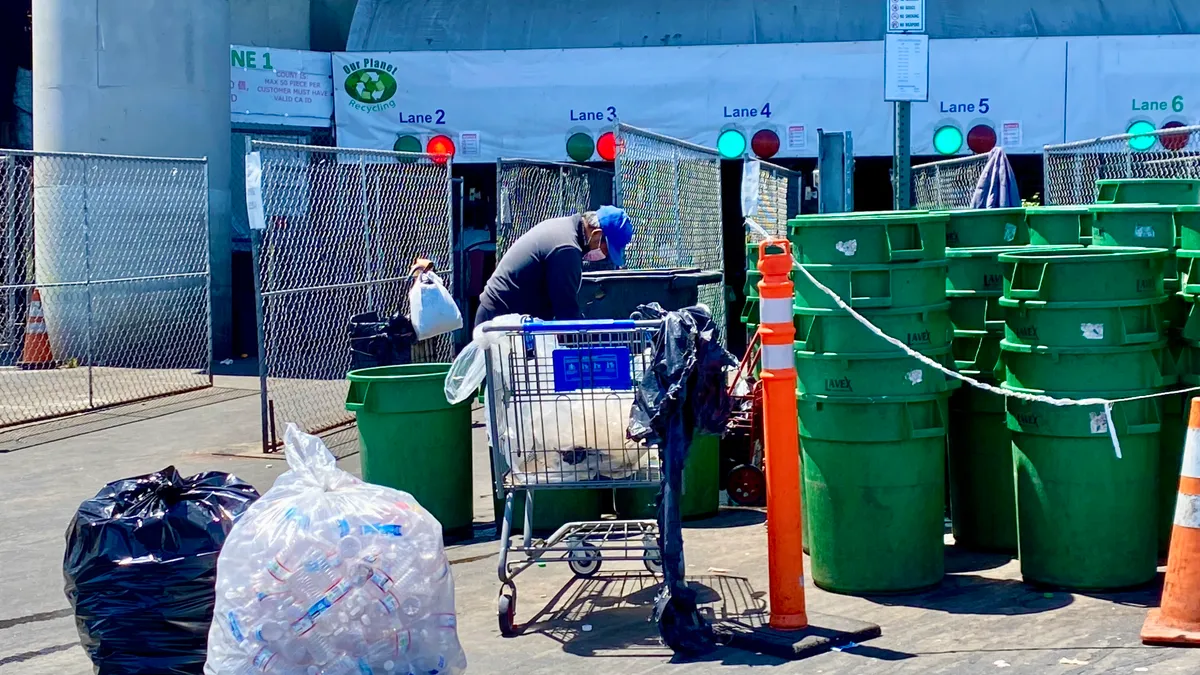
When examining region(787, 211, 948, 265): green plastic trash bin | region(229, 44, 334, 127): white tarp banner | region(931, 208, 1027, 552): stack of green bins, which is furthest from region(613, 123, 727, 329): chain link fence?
region(229, 44, 334, 127): white tarp banner

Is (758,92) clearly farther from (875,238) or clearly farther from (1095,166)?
(875,238)

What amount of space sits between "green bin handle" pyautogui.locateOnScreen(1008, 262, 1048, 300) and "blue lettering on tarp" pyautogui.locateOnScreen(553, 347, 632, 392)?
1.68 m

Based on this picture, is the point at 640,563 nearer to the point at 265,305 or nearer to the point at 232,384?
the point at 265,305

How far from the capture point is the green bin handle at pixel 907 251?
5676 mm

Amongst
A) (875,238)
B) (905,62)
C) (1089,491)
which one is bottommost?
(1089,491)

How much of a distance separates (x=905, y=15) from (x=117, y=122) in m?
9.26

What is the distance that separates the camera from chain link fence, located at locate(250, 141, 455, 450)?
35.4 ft

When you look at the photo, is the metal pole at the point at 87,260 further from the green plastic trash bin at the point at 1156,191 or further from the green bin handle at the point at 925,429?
the green plastic trash bin at the point at 1156,191

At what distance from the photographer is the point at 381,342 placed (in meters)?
9.49

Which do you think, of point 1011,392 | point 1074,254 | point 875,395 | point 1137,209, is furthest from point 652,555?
point 1137,209

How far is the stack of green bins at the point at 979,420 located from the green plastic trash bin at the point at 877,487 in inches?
19.4

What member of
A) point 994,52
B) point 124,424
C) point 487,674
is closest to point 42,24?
point 124,424

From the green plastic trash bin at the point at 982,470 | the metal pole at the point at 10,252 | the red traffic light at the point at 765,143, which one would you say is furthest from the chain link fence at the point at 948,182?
the metal pole at the point at 10,252

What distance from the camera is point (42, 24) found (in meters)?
14.5
